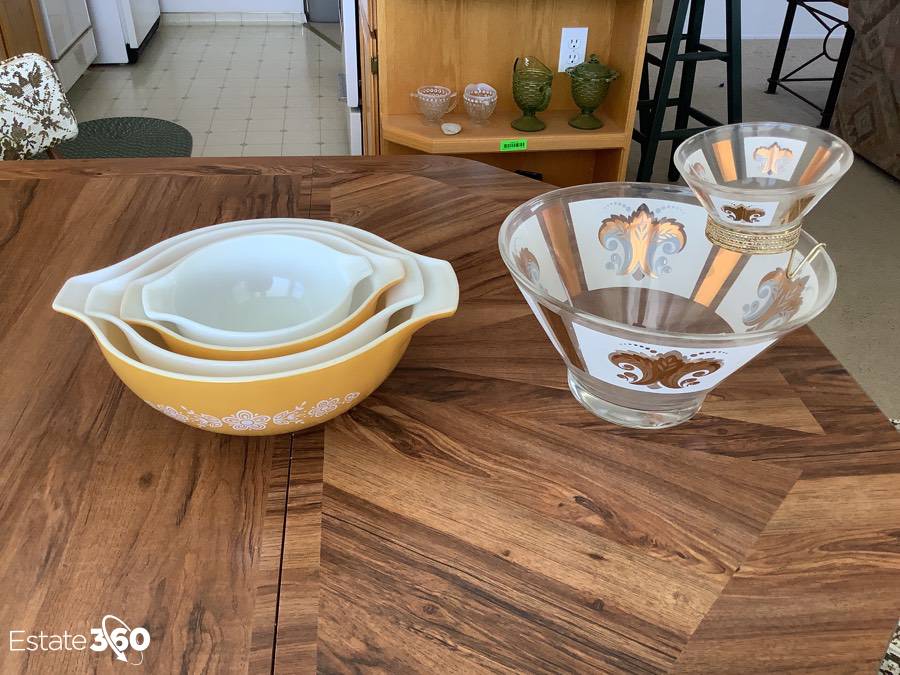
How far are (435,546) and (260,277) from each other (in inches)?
12.9

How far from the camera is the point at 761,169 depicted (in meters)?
0.70

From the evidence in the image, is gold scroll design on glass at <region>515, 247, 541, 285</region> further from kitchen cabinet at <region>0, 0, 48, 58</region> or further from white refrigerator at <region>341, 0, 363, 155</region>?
kitchen cabinet at <region>0, 0, 48, 58</region>

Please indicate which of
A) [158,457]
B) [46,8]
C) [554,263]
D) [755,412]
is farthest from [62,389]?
[46,8]

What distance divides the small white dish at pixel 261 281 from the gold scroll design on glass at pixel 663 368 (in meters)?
0.24

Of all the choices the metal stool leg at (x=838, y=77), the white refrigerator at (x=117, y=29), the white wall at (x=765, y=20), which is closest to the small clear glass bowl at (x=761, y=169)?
the metal stool leg at (x=838, y=77)

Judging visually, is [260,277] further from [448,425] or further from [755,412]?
[755,412]

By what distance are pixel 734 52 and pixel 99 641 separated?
261cm

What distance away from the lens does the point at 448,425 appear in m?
0.68

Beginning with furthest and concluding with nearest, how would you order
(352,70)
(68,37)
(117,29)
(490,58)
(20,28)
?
(117,29) → (68,37) → (20,28) → (352,70) → (490,58)

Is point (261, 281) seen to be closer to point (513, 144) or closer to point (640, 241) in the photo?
point (640, 241)

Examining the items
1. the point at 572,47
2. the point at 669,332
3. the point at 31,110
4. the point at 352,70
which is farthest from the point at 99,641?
the point at 352,70

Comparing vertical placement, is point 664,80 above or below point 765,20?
above

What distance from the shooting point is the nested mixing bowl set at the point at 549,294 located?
1.92ft

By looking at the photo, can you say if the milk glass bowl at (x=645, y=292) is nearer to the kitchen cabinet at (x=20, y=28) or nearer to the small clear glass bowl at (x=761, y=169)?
the small clear glass bowl at (x=761, y=169)
